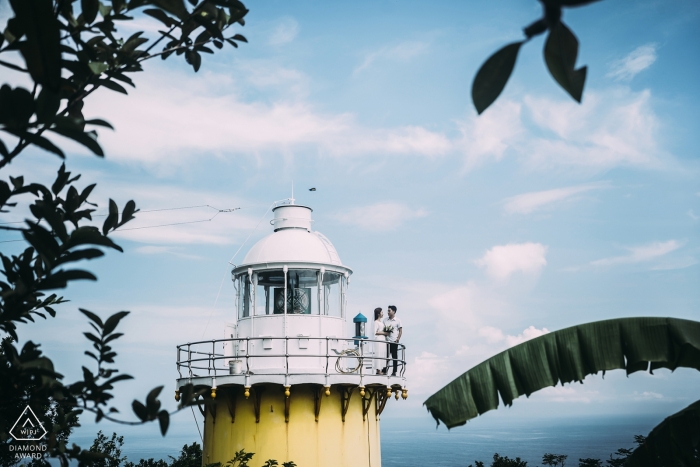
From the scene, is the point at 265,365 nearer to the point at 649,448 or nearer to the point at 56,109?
the point at 649,448

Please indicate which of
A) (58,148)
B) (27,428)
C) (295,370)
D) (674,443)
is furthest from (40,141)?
(295,370)

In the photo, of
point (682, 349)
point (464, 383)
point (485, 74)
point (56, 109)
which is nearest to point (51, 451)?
point (56, 109)

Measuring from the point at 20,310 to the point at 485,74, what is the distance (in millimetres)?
2013

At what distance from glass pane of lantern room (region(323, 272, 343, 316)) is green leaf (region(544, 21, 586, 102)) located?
1322 centimetres

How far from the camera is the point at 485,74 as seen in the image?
1.36m

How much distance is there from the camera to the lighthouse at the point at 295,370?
1336cm

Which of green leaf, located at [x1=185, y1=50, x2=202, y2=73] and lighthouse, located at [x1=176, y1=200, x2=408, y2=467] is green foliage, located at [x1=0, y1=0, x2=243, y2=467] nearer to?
green leaf, located at [x1=185, y1=50, x2=202, y2=73]

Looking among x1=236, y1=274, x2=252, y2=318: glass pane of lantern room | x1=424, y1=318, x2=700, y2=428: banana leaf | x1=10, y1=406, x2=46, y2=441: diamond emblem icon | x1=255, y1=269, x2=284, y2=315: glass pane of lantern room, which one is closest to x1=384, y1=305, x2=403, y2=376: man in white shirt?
x1=255, y1=269, x2=284, y2=315: glass pane of lantern room

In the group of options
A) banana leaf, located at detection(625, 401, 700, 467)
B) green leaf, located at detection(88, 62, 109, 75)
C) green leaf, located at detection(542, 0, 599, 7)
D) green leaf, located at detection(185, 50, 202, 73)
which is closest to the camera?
green leaf, located at detection(542, 0, 599, 7)

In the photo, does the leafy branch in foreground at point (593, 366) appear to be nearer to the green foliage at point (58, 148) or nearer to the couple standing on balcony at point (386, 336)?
the green foliage at point (58, 148)

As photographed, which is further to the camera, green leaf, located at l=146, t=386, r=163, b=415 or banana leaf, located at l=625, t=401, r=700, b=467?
banana leaf, located at l=625, t=401, r=700, b=467

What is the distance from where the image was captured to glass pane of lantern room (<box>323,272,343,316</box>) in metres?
14.5

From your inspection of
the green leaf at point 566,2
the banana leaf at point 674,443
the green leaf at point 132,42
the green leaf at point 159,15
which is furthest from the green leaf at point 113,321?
the banana leaf at point 674,443

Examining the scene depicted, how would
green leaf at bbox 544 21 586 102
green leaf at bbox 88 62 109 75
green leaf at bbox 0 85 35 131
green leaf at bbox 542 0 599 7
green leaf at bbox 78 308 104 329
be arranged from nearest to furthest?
green leaf at bbox 542 0 599 7, green leaf at bbox 544 21 586 102, green leaf at bbox 0 85 35 131, green leaf at bbox 88 62 109 75, green leaf at bbox 78 308 104 329
